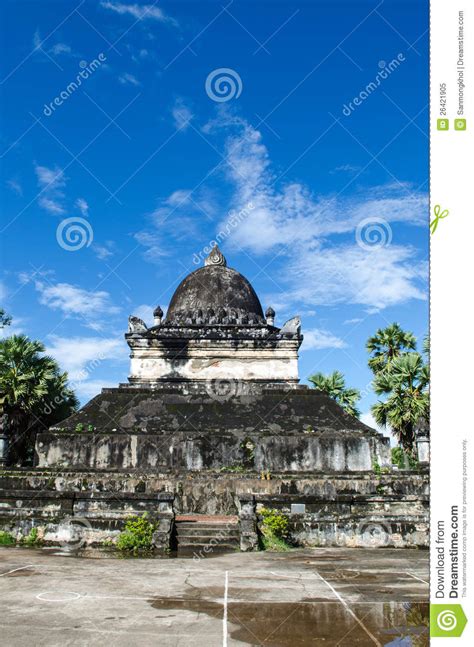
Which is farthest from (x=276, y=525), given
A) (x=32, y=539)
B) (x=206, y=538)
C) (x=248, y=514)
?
(x=32, y=539)

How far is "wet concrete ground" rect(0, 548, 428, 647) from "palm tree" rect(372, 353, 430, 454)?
16882 millimetres

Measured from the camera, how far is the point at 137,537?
39.4 feet

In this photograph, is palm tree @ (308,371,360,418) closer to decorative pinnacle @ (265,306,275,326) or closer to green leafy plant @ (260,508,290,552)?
decorative pinnacle @ (265,306,275,326)

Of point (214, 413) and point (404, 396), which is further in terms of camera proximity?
point (404, 396)

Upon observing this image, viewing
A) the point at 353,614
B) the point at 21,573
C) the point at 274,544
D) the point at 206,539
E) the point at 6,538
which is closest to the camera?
the point at 353,614

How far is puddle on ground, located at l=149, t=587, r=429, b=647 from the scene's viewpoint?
17.3 feet

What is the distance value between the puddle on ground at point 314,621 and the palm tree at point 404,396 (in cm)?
2056

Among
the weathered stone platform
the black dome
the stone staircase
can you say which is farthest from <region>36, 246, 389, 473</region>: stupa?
the stone staircase

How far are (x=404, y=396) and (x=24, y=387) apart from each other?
56.4 feet

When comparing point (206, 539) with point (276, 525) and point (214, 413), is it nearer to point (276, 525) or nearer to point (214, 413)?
point (276, 525)

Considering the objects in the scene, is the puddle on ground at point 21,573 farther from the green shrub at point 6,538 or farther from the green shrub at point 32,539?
the green shrub at point 6,538

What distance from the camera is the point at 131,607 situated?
6.37 metres

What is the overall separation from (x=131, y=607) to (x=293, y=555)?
5.46 meters

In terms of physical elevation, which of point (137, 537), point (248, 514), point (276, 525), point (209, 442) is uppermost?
point (209, 442)
